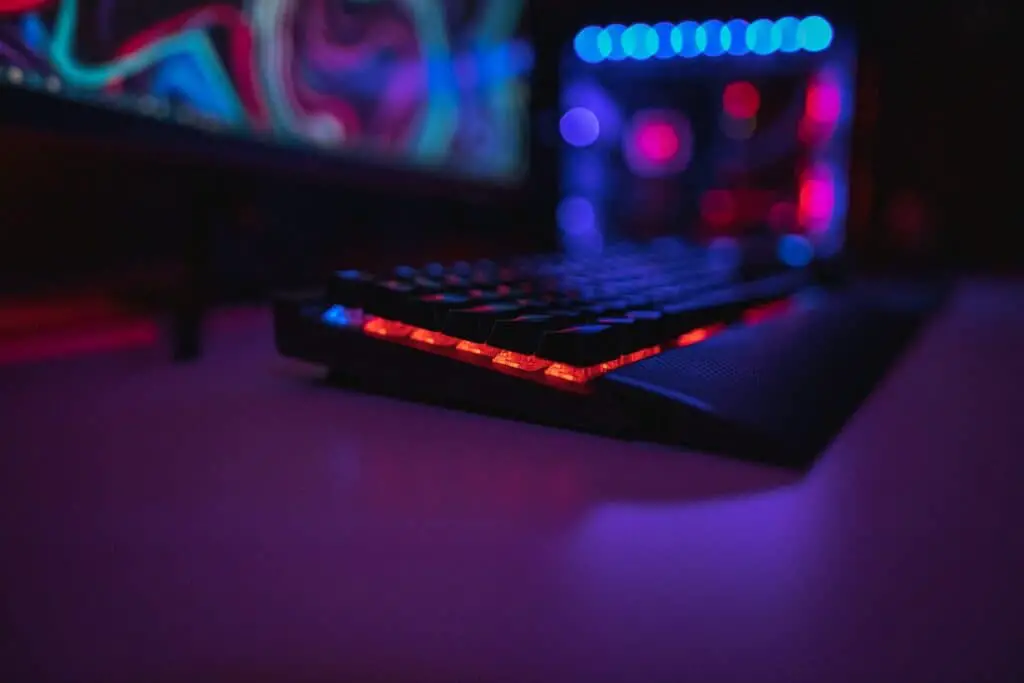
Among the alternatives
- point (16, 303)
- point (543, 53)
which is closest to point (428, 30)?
point (543, 53)

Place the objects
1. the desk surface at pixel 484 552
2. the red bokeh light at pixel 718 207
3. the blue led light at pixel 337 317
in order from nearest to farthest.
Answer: the desk surface at pixel 484 552
the blue led light at pixel 337 317
the red bokeh light at pixel 718 207

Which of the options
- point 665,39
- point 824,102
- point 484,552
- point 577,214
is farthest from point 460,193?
point 484,552

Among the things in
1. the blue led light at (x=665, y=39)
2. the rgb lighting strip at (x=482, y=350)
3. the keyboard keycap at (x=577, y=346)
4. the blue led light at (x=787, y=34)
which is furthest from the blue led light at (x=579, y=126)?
the keyboard keycap at (x=577, y=346)

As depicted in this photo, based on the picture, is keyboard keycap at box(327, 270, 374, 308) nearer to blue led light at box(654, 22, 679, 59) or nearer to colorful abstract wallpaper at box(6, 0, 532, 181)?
colorful abstract wallpaper at box(6, 0, 532, 181)

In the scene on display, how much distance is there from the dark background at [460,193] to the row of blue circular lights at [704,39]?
0.05 feet

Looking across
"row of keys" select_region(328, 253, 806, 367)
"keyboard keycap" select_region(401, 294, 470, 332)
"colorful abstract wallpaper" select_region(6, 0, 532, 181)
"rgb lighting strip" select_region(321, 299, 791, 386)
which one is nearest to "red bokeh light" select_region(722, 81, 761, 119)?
"colorful abstract wallpaper" select_region(6, 0, 532, 181)

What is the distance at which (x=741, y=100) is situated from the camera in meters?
1.00

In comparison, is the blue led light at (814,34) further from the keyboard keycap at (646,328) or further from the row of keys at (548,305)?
the keyboard keycap at (646,328)

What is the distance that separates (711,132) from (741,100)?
2.1 inches

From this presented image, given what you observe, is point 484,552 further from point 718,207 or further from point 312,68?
point 718,207

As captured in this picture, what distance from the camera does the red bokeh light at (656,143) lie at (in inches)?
41.2

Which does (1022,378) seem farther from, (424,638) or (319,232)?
(319,232)

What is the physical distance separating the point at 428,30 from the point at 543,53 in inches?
7.7

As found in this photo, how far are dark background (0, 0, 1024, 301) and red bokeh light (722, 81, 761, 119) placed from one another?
0.28 feet
